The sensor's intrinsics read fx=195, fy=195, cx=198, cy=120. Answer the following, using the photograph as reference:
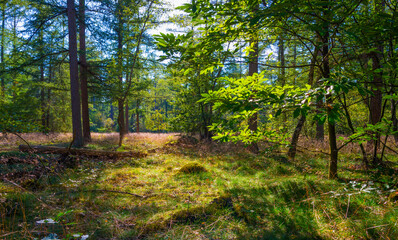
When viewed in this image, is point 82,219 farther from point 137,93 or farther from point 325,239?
point 137,93

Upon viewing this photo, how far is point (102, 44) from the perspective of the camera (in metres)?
12.9

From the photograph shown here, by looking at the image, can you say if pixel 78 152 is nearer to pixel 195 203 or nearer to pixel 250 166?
pixel 195 203

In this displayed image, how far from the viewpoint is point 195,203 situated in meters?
3.75

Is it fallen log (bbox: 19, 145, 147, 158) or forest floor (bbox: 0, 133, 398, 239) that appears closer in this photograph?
forest floor (bbox: 0, 133, 398, 239)

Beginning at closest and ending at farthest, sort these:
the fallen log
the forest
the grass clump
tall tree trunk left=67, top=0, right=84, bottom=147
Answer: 1. the forest
2. the grass clump
3. the fallen log
4. tall tree trunk left=67, top=0, right=84, bottom=147

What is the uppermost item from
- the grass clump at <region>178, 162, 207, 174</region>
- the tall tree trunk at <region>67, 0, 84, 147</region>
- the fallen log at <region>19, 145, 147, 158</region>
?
the tall tree trunk at <region>67, 0, 84, 147</region>

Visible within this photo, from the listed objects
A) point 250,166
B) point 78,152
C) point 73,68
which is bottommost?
point 250,166

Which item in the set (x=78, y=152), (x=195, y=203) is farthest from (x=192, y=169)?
(x=78, y=152)

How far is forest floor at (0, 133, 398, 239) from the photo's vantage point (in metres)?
2.62

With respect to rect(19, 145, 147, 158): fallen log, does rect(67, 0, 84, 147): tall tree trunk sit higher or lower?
higher

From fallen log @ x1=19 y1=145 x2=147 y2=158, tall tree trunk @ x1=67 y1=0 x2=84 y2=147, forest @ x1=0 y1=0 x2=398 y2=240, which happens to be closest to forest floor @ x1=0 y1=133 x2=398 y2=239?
forest @ x1=0 y1=0 x2=398 y2=240

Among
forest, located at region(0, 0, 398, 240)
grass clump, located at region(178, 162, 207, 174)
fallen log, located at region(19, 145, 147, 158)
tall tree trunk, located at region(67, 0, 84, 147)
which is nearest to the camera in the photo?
forest, located at region(0, 0, 398, 240)

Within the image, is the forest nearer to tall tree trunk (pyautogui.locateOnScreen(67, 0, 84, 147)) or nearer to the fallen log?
the fallen log

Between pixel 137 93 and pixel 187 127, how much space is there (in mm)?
4683
